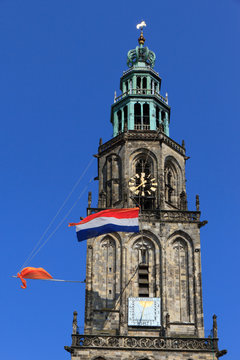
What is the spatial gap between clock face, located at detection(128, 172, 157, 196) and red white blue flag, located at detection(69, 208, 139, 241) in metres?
6.22

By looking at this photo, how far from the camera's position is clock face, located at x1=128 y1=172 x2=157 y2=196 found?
5344cm

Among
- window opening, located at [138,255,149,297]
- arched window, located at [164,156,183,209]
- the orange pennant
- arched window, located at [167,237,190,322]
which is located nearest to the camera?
the orange pennant

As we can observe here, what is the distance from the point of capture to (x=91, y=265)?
164 ft

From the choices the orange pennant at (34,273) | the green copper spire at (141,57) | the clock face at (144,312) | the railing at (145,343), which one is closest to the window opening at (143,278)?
the clock face at (144,312)

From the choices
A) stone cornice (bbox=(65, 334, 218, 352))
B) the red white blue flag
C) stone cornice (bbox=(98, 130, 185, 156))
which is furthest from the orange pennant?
stone cornice (bbox=(98, 130, 185, 156))

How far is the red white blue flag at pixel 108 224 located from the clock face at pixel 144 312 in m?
5.19

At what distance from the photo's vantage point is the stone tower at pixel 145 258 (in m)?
46.2

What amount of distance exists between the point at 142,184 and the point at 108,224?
25.2 ft

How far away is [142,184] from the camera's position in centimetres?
5372

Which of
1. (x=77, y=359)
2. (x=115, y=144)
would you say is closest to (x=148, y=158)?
(x=115, y=144)

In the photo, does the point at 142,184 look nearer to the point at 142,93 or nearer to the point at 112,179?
the point at 112,179

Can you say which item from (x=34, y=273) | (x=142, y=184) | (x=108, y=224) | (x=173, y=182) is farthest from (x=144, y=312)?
(x=173, y=182)

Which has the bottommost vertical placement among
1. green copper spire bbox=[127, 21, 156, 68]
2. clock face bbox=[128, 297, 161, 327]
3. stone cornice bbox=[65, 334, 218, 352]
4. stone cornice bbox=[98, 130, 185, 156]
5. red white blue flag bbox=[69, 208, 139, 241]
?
stone cornice bbox=[65, 334, 218, 352]

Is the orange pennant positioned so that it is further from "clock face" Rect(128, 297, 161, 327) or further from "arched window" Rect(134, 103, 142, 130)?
"arched window" Rect(134, 103, 142, 130)
